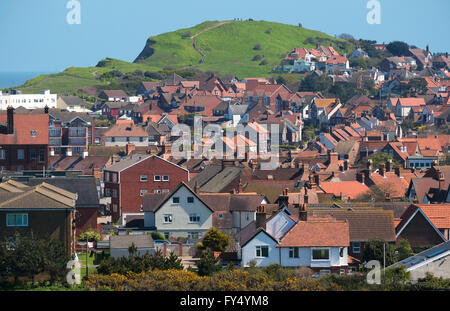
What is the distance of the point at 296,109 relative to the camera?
433 feet

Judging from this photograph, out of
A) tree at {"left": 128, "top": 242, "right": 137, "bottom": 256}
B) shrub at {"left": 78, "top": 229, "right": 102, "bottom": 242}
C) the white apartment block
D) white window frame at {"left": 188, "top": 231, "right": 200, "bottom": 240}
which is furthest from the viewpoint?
the white apartment block

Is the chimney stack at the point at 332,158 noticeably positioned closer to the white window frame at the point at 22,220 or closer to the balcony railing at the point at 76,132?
the balcony railing at the point at 76,132

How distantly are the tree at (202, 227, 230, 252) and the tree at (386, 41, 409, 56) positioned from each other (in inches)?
6072

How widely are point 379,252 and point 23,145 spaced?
3427 cm

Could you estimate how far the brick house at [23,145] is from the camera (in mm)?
68625

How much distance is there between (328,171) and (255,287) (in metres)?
39.2

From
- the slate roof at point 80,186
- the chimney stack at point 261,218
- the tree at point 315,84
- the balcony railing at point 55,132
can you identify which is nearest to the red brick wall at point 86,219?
the slate roof at point 80,186

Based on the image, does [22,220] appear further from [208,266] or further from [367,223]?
[367,223]

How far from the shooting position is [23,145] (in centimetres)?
6881

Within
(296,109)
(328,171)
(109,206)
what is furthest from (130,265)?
(296,109)

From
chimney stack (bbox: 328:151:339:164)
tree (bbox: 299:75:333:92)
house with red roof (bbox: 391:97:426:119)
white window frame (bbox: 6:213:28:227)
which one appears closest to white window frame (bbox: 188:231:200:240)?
white window frame (bbox: 6:213:28:227)

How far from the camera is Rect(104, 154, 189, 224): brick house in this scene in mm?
60062

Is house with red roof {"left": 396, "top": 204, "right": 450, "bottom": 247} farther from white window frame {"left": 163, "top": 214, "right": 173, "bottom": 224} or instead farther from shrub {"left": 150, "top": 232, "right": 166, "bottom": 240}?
white window frame {"left": 163, "top": 214, "right": 173, "bottom": 224}

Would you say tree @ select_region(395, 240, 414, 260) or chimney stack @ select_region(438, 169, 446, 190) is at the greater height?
chimney stack @ select_region(438, 169, 446, 190)
